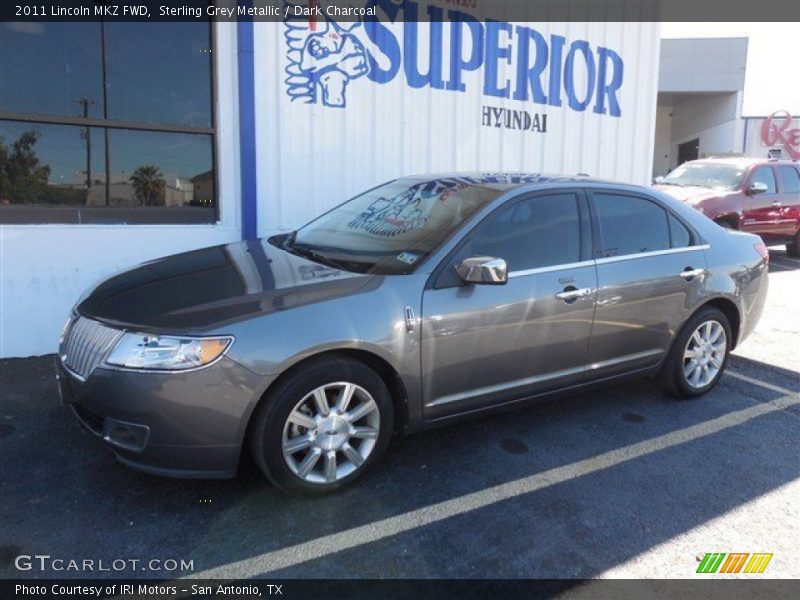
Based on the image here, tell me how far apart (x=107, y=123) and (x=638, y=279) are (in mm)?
4532

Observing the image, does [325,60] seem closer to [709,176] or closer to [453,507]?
[453,507]

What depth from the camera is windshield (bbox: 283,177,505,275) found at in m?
3.41

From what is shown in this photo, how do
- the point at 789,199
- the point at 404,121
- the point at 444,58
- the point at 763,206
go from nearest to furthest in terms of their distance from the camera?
the point at 404,121 < the point at 444,58 < the point at 763,206 < the point at 789,199

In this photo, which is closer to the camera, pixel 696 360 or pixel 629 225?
pixel 629 225

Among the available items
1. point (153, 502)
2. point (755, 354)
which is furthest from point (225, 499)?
point (755, 354)

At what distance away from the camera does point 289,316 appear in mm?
2867

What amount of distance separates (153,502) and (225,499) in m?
0.34

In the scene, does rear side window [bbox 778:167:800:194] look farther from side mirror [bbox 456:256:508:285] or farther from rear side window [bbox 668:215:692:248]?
side mirror [bbox 456:256:508:285]

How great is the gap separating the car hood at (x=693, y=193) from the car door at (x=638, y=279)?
18.8 ft

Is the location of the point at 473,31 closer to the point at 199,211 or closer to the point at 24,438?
the point at 199,211

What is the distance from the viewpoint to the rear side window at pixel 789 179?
35.9ft

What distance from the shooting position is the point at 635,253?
13.4 ft

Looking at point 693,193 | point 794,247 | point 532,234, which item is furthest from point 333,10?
point 794,247

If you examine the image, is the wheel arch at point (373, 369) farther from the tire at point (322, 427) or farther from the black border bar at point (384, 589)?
the black border bar at point (384, 589)
